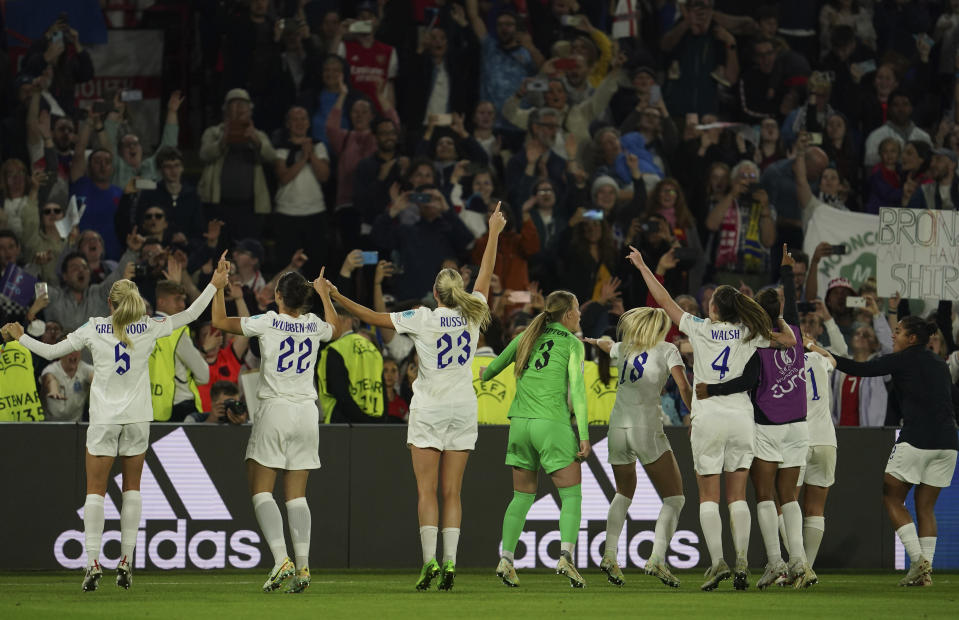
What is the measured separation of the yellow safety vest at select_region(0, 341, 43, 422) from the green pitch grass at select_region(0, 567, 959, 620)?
1574 mm

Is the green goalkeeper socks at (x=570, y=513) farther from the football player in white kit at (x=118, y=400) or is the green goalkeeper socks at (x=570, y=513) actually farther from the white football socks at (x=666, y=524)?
the football player in white kit at (x=118, y=400)

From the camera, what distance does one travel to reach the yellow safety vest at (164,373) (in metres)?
13.2

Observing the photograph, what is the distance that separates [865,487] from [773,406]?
10.3 feet

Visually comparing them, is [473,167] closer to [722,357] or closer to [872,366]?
[872,366]

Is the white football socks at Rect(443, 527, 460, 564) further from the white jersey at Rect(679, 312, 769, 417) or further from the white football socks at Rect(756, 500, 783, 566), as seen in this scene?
the white football socks at Rect(756, 500, 783, 566)

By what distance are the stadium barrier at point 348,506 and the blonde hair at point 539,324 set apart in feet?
8.54

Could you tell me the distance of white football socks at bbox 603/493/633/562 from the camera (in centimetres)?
1182

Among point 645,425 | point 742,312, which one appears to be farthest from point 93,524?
point 742,312

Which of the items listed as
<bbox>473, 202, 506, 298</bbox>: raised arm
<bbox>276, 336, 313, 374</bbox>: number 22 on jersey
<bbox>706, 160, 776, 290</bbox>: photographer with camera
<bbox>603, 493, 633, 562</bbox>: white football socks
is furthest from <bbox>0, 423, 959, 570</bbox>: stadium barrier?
<bbox>706, 160, 776, 290</bbox>: photographer with camera

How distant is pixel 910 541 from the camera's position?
12305 mm

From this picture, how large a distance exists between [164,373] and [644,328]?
172 inches

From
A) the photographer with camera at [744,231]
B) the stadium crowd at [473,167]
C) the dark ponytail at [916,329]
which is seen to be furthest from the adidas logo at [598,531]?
the photographer with camera at [744,231]

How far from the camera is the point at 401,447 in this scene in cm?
1366

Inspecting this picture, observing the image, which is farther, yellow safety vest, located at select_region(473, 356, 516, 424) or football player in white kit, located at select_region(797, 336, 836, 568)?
yellow safety vest, located at select_region(473, 356, 516, 424)
